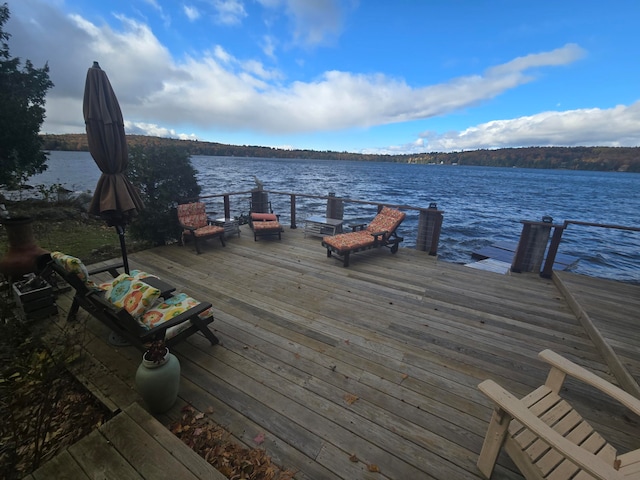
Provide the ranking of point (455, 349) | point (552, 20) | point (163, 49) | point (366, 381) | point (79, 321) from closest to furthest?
point (366, 381), point (455, 349), point (79, 321), point (552, 20), point (163, 49)

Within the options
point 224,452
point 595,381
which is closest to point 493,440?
point 595,381

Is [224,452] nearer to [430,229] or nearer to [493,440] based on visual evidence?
[493,440]

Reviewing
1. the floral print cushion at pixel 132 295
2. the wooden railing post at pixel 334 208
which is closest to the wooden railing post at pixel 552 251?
the wooden railing post at pixel 334 208

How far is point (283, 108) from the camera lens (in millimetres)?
18422

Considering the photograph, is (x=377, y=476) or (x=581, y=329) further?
(x=581, y=329)

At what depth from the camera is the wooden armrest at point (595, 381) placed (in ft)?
5.08

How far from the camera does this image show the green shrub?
5.77m

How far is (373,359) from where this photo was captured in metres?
2.84

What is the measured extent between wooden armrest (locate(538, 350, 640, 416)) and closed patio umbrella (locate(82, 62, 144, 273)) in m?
4.64

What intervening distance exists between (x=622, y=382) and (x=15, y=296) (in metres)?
7.00

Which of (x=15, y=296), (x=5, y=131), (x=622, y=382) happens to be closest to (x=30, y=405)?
(x=15, y=296)

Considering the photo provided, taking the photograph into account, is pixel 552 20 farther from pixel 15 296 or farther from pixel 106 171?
pixel 15 296

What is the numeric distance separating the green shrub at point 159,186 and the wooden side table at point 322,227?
10.4 feet

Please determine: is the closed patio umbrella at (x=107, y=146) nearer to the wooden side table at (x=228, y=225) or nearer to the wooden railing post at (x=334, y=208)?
the wooden side table at (x=228, y=225)
